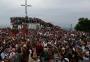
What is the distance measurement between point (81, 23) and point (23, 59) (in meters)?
75.7

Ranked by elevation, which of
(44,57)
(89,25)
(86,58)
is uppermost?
(44,57)

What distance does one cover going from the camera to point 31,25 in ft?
238

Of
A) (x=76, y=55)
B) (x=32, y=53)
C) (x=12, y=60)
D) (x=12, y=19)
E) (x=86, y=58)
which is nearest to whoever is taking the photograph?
(x=12, y=60)

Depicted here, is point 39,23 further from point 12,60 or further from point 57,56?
point 12,60

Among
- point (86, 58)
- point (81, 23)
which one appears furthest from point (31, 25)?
point (86, 58)

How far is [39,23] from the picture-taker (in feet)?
244

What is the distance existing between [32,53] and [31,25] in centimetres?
5314

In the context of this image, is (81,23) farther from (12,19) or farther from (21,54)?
(21,54)

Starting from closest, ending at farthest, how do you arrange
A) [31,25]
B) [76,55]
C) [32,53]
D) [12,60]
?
A: [12,60] < [32,53] < [76,55] < [31,25]

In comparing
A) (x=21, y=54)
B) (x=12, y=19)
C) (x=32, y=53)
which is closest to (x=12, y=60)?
(x=21, y=54)

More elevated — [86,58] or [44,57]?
[44,57]

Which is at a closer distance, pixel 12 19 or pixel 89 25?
pixel 12 19

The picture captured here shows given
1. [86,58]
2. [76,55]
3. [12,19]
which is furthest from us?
[12,19]

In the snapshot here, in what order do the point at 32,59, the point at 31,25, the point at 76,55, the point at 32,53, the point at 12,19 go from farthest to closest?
the point at 12,19 → the point at 31,25 → the point at 76,55 → the point at 32,53 → the point at 32,59
